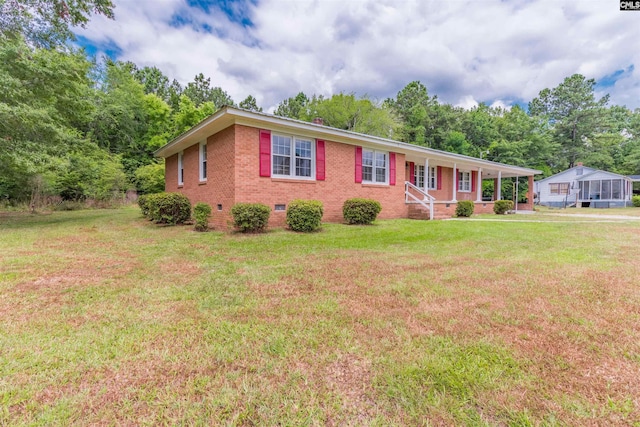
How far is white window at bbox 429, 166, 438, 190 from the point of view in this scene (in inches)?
687

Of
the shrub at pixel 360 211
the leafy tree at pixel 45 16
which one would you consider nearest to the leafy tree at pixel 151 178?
the leafy tree at pixel 45 16

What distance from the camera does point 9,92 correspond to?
849cm

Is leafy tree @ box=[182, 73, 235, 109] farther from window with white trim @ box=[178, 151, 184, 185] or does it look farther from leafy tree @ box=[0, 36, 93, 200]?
leafy tree @ box=[0, 36, 93, 200]

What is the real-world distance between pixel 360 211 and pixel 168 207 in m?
6.66

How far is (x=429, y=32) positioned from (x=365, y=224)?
10.5 metres

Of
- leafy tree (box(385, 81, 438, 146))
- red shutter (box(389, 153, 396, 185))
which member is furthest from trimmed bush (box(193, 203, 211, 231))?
leafy tree (box(385, 81, 438, 146))

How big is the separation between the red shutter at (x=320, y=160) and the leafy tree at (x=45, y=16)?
10.5m

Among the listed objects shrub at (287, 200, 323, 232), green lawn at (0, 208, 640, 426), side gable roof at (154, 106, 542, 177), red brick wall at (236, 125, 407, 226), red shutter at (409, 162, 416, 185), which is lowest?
green lawn at (0, 208, 640, 426)

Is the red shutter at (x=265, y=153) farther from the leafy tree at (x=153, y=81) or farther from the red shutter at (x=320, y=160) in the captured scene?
the leafy tree at (x=153, y=81)

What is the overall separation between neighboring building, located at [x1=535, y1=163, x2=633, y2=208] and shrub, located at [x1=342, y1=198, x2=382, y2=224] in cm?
2838

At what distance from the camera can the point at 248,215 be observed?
303 inches

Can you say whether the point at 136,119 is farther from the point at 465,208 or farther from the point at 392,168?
the point at 465,208

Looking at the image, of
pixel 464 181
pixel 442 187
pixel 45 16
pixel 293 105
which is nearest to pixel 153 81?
pixel 293 105

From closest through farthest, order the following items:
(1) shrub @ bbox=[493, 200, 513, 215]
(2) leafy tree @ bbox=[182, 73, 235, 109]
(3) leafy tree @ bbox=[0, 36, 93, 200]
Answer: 1. (3) leafy tree @ bbox=[0, 36, 93, 200]
2. (1) shrub @ bbox=[493, 200, 513, 215]
3. (2) leafy tree @ bbox=[182, 73, 235, 109]
